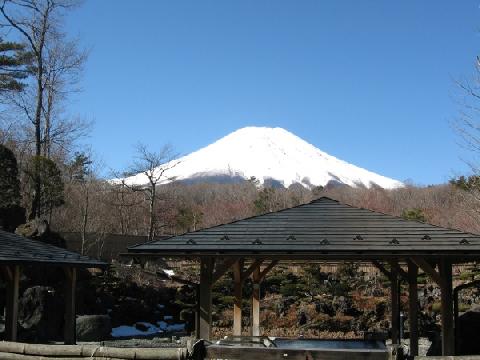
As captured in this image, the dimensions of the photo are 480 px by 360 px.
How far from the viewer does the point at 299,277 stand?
29062 mm

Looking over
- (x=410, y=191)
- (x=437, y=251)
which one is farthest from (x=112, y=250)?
(x=410, y=191)

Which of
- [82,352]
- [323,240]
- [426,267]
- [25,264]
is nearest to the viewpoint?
[82,352]

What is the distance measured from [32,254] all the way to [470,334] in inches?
391

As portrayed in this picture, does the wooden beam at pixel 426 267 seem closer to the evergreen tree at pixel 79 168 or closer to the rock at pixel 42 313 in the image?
the rock at pixel 42 313

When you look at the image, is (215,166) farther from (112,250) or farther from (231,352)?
(231,352)

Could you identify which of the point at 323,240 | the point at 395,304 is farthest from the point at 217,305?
the point at 323,240

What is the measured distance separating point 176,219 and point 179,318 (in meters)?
18.4

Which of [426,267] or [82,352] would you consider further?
[426,267]

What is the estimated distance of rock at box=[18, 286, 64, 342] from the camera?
19.0 metres

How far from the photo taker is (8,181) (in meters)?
25.7

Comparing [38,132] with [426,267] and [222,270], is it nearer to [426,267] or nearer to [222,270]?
[222,270]

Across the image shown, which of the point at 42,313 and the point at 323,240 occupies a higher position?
the point at 323,240

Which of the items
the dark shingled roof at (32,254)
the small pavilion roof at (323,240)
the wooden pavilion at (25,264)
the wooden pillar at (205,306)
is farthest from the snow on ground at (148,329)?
the wooden pillar at (205,306)

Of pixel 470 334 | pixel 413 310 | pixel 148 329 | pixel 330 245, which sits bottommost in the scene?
pixel 148 329
